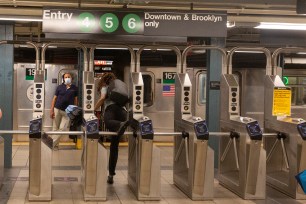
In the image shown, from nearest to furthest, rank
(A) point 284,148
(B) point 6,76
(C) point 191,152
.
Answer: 1. (C) point 191,152
2. (A) point 284,148
3. (B) point 6,76

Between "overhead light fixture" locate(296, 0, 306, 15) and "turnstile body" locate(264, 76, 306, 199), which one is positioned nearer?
"overhead light fixture" locate(296, 0, 306, 15)

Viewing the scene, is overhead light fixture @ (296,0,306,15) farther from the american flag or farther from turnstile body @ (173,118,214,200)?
the american flag

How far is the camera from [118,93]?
7.77 metres

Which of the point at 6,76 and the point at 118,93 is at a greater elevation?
the point at 6,76

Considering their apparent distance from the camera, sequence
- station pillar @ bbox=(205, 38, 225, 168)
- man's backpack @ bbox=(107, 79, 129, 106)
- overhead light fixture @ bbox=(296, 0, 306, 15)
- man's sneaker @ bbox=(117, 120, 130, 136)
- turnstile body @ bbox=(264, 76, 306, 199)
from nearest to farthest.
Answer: overhead light fixture @ bbox=(296, 0, 306, 15) < turnstile body @ bbox=(264, 76, 306, 199) < man's sneaker @ bbox=(117, 120, 130, 136) < man's backpack @ bbox=(107, 79, 129, 106) < station pillar @ bbox=(205, 38, 225, 168)

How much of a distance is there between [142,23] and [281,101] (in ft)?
7.50

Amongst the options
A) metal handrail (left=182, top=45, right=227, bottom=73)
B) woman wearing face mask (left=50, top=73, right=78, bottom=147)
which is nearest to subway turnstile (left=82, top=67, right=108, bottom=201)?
metal handrail (left=182, top=45, right=227, bottom=73)

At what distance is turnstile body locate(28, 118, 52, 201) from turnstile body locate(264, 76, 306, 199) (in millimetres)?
3218

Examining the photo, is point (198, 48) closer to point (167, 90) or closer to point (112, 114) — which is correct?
point (112, 114)

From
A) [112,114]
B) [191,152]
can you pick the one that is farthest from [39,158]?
[191,152]

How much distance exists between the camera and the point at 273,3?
291 inches

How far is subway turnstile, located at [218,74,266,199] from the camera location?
7.02m

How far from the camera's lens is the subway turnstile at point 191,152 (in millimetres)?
6941

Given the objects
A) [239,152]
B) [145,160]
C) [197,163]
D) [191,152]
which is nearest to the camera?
[145,160]
